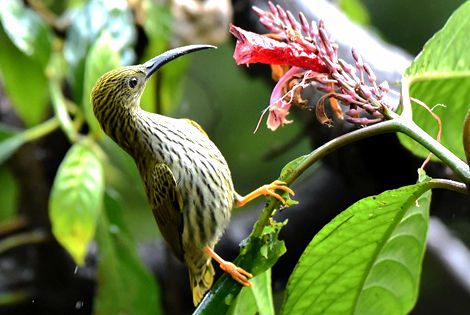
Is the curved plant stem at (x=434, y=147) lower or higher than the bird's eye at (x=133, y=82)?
higher

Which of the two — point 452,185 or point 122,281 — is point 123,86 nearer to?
point 452,185

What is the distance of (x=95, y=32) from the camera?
149 cm

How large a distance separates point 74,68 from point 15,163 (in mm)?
504

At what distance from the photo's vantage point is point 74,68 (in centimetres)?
146

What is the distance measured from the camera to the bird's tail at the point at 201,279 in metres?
0.85

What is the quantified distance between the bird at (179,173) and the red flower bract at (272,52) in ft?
0.65

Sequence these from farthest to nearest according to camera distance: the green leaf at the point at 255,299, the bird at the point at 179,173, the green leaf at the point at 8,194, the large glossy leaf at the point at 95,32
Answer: the green leaf at the point at 8,194, the large glossy leaf at the point at 95,32, the bird at the point at 179,173, the green leaf at the point at 255,299

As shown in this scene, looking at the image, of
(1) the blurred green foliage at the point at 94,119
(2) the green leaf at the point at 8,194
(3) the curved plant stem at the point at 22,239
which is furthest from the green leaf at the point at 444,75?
(2) the green leaf at the point at 8,194

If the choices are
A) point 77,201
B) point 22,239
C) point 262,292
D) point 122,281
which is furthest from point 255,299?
point 22,239

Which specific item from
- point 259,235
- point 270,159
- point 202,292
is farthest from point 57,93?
point 259,235

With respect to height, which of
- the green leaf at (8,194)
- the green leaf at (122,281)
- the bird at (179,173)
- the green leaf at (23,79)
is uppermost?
the bird at (179,173)

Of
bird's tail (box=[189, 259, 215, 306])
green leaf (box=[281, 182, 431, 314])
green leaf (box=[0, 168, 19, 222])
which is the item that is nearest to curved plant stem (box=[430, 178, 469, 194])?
green leaf (box=[281, 182, 431, 314])

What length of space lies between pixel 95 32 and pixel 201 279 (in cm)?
79

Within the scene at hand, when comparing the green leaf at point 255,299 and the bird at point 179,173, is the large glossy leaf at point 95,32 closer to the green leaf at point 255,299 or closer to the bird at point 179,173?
the bird at point 179,173
